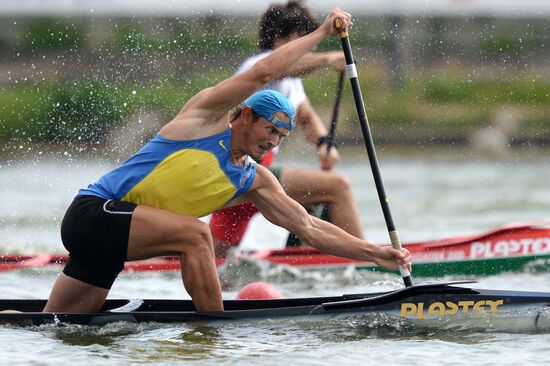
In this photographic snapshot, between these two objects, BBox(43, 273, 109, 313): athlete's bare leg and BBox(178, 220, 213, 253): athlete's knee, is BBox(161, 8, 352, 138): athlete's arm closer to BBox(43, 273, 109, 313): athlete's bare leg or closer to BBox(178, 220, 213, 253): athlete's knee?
BBox(178, 220, 213, 253): athlete's knee

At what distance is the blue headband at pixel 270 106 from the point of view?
7113mm

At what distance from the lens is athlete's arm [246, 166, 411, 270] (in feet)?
24.6

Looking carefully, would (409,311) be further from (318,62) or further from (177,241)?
(318,62)

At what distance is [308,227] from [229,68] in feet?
40.0

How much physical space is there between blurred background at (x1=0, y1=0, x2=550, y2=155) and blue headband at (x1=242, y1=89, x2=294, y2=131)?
1185cm

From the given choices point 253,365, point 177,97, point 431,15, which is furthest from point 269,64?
point 431,15

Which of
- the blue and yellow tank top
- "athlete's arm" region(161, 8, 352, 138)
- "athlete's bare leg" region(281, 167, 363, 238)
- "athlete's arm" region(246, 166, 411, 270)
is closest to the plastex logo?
"athlete's arm" region(246, 166, 411, 270)

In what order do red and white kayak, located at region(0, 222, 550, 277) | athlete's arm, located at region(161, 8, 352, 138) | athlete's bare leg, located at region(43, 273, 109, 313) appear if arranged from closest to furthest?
athlete's arm, located at region(161, 8, 352, 138) < athlete's bare leg, located at region(43, 273, 109, 313) < red and white kayak, located at region(0, 222, 550, 277)

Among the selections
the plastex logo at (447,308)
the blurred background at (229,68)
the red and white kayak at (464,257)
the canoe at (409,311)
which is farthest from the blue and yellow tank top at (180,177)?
the blurred background at (229,68)

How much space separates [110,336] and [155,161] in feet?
3.49

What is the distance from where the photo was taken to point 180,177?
7.14 meters

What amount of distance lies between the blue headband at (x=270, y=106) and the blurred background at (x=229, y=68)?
38.9ft

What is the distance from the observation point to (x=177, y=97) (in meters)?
19.8

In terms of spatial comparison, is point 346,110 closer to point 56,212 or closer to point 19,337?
point 56,212
